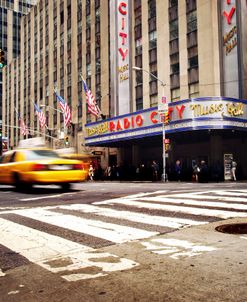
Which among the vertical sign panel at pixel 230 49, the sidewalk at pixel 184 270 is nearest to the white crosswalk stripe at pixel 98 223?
the sidewalk at pixel 184 270

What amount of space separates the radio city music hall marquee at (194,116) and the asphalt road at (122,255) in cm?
1860

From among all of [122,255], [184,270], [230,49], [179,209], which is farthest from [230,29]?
[184,270]

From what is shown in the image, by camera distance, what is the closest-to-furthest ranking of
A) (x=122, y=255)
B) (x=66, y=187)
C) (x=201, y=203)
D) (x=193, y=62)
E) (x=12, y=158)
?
1. (x=122, y=255)
2. (x=201, y=203)
3. (x=12, y=158)
4. (x=66, y=187)
5. (x=193, y=62)

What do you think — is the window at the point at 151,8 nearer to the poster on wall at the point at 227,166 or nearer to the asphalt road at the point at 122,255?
the poster on wall at the point at 227,166

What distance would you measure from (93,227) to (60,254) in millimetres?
1853

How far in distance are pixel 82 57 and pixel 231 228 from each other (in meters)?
46.2

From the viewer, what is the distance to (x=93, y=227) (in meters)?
6.83

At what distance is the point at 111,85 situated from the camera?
42250mm

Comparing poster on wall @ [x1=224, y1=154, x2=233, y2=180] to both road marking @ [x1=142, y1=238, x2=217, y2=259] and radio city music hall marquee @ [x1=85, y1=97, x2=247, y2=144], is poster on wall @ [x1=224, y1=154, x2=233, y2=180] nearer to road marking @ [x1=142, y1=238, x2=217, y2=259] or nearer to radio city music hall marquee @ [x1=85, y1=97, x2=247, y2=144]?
radio city music hall marquee @ [x1=85, y1=97, x2=247, y2=144]

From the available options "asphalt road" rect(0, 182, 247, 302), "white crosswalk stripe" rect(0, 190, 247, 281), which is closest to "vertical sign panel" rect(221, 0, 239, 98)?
"white crosswalk stripe" rect(0, 190, 247, 281)

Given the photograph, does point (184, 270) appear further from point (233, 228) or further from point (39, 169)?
point (39, 169)

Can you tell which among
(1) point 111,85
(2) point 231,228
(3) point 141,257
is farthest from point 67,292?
(1) point 111,85

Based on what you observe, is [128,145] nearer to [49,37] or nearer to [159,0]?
[159,0]

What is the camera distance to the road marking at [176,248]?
16.1 ft
